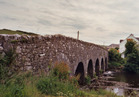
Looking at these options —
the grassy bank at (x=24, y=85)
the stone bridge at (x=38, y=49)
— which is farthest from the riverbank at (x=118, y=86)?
the grassy bank at (x=24, y=85)

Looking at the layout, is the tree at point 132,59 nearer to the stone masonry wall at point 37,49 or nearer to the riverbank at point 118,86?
the riverbank at point 118,86

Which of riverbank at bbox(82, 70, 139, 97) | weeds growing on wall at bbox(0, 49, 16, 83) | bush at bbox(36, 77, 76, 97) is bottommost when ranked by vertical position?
riverbank at bbox(82, 70, 139, 97)

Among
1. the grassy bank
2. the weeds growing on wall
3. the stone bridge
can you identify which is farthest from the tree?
the weeds growing on wall

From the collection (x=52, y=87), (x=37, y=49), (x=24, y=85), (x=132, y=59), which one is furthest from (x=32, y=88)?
(x=132, y=59)

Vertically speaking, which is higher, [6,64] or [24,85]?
[6,64]

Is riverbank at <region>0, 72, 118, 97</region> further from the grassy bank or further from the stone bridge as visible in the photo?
the stone bridge

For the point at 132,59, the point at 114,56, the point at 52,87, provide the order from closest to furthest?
the point at 52,87
the point at 132,59
the point at 114,56

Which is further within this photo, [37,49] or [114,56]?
[114,56]

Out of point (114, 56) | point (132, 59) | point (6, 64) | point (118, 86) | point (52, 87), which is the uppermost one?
point (114, 56)

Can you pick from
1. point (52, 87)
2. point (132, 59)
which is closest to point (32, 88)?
point (52, 87)

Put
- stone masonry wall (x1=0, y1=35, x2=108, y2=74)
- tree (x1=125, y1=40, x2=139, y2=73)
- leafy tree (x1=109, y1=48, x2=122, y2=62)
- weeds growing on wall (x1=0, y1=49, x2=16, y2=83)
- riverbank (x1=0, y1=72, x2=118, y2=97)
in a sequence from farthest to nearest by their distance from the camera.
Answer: leafy tree (x1=109, y1=48, x2=122, y2=62), tree (x1=125, y1=40, x2=139, y2=73), stone masonry wall (x1=0, y1=35, x2=108, y2=74), weeds growing on wall (x1=0, y1=49, x2=16, y2=83), riverbank (x1=0, y1=72, x2=118, y2=97)

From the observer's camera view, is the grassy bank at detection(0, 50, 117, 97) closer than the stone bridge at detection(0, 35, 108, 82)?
Yes

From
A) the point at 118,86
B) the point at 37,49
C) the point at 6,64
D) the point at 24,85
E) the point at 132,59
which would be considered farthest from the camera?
the point at 132,59

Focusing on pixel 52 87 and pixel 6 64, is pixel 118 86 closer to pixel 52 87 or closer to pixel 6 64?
pixel 52 87
